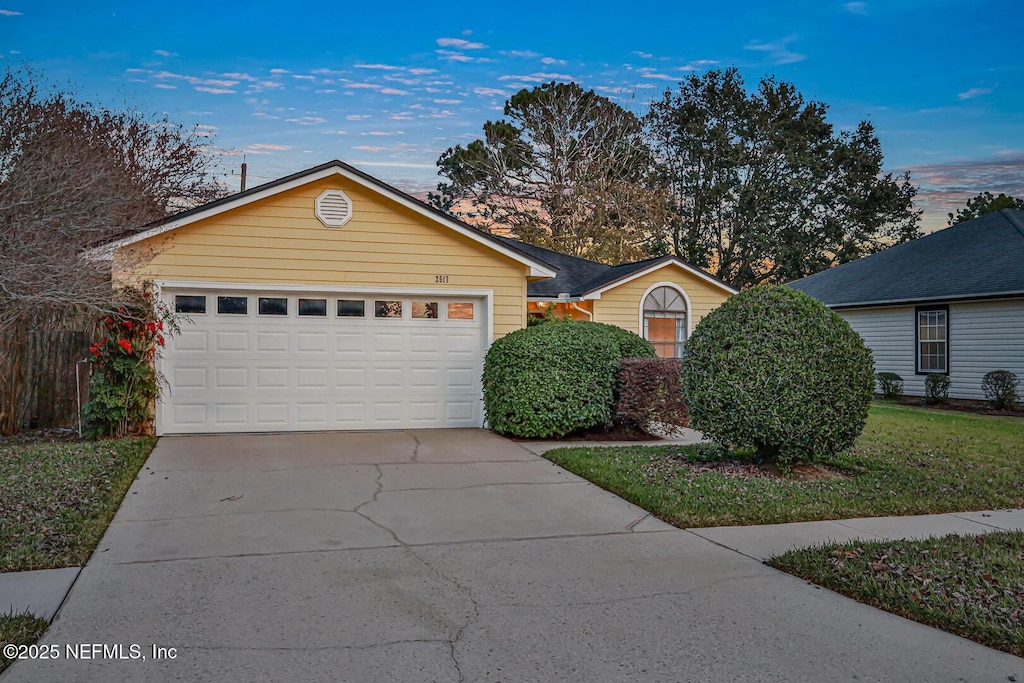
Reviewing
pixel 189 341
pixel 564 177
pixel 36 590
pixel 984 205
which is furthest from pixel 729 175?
pixel 36 590

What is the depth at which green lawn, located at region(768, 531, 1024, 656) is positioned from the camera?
171 inches

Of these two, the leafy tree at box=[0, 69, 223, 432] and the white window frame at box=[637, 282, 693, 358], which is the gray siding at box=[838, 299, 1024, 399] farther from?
the leafy tree at box=[0, 69, 223, 432]

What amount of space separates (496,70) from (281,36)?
7525 mm

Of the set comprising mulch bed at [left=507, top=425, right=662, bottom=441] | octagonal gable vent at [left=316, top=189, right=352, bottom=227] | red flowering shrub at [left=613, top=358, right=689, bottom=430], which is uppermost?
octagonal gable vent at [left=316, top=189, right=352, bottom=227]

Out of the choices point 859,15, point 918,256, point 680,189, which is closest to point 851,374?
point 859,15

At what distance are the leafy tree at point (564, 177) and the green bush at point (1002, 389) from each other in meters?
15.5

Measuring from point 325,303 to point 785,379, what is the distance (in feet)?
24.4

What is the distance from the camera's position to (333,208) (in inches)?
487

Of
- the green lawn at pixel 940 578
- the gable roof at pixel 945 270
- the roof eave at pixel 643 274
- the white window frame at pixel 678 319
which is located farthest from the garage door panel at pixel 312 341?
the gable roof at pixel 945 270

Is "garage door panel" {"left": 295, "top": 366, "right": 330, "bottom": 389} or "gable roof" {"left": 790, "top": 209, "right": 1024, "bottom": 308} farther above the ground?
"gable roof" {"left": 790, "top": 209, "right": 1024, "bottom": 308}

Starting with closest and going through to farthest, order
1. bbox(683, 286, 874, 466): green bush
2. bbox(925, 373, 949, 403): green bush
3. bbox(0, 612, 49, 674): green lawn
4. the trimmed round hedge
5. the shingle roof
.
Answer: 1. bbox(0, 612, 49, 674): green lawn
2. bbox(683, 286, 874, 466): green bush
3. the trimmed round hedge
4. the shingle roof
5. bbox(925, 373, 949, 403): green bush

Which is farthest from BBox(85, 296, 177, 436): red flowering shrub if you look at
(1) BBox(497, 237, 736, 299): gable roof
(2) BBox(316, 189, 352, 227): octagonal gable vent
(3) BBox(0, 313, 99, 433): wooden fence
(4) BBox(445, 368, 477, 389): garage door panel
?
(1) BBox(497, 237, 736, 299): gable roof

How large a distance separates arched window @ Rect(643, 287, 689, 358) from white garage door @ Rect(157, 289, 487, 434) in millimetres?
7137

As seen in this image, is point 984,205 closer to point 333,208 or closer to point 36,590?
point 333,208
